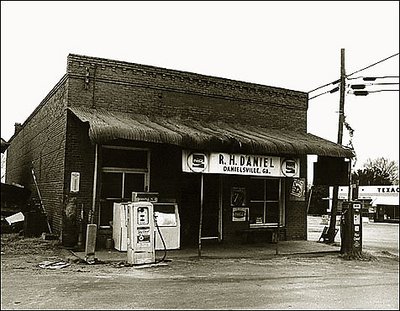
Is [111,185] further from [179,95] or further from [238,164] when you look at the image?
[238,164]

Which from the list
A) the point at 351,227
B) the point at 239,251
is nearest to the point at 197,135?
the point at 239,251

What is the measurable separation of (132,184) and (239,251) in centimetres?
374

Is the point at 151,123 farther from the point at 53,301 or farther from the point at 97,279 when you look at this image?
the point at 53,301

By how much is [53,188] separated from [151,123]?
4.01m

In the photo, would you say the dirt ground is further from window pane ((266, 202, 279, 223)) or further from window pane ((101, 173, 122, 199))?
window pane ((266, 202, 279, 223))

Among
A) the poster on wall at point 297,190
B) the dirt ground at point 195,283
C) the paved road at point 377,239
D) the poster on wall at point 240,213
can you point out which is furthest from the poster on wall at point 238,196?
the paved road at point 377,239

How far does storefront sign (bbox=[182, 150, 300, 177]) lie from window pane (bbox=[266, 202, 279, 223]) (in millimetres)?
3187

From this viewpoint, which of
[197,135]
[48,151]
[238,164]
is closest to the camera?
[197,135]

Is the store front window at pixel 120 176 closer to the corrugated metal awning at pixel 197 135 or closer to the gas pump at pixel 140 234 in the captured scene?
the corrugated metal awning at pixel 197 135

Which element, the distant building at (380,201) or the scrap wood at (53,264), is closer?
the scrap wood at (53,264)

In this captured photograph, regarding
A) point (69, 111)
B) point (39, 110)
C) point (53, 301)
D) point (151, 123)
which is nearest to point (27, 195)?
point (39, 110)

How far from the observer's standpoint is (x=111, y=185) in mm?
15531

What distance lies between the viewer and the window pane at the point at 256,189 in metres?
18.2

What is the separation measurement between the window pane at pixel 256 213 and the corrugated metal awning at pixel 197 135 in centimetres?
261
